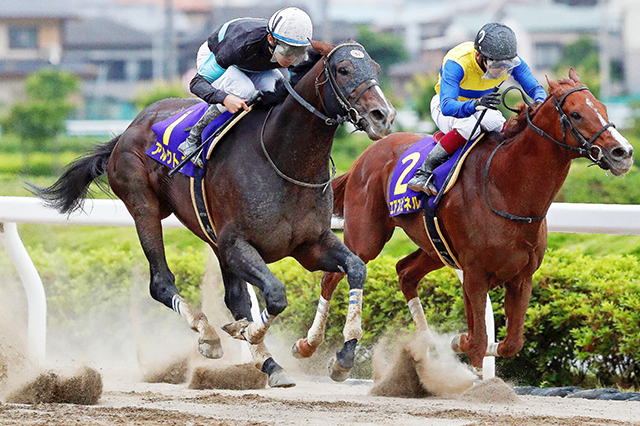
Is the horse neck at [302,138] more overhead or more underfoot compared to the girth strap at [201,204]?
more overhead

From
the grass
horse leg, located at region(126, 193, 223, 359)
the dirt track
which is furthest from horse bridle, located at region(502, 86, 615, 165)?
the grass

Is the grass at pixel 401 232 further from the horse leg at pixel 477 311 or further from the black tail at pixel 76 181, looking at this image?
the horse leg at pixel 477 311

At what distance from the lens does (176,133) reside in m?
4.85

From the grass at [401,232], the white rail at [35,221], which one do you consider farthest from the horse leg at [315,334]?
the grass at [401,232]

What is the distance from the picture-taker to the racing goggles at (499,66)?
4715 millimetres

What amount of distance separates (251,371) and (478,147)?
180 cm

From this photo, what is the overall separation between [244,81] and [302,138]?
22.1 inches

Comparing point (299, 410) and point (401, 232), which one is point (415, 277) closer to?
point (299, 410)

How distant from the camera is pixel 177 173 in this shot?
15.9 feet

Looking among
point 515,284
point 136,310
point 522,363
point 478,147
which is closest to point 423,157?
point 478,147

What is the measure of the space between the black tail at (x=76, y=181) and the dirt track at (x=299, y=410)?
1.23 metres

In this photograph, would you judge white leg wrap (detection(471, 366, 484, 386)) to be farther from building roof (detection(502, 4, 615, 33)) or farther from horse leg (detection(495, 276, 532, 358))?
building roof (detection(502, 4, 615, 33))

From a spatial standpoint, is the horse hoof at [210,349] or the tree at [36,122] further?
the tree at [36,122]

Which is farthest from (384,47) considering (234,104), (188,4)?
(234,104)
